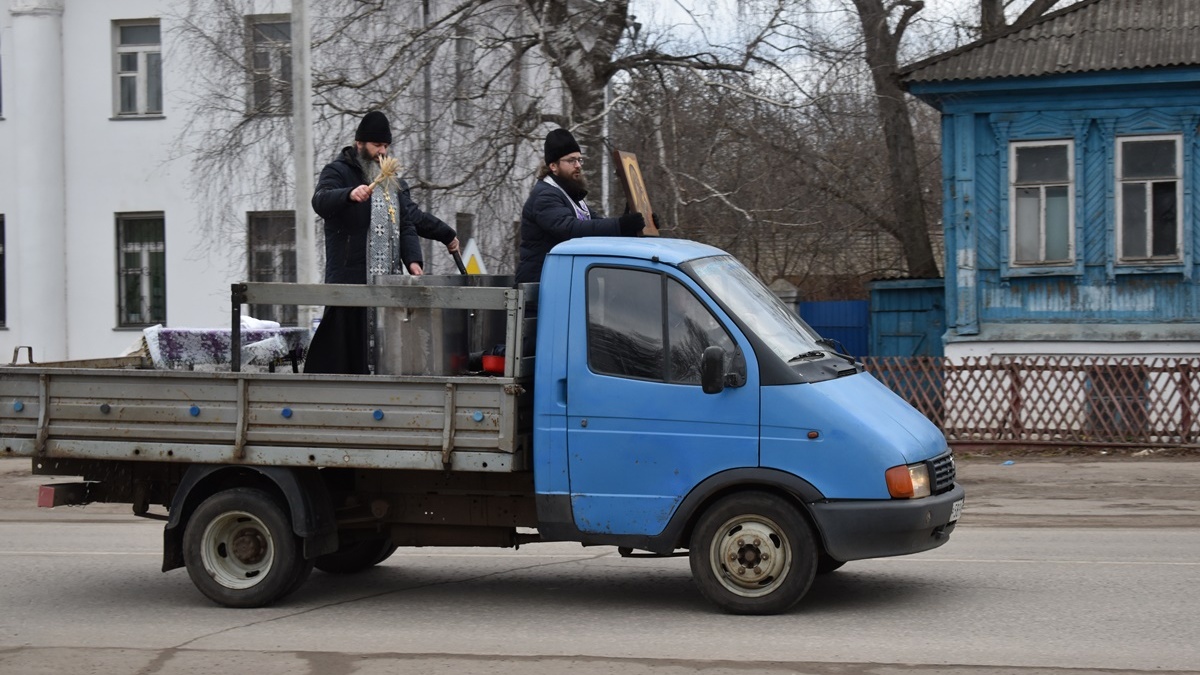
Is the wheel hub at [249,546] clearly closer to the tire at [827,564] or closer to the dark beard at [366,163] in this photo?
the dark beard at [366,163]

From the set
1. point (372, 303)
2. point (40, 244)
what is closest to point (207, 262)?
point (40, 244)

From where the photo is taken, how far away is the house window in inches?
290

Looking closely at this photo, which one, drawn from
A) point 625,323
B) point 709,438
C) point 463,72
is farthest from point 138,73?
point 709,438

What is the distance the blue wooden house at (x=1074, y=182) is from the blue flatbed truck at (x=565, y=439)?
1207cm

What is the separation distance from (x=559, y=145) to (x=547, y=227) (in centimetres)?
57

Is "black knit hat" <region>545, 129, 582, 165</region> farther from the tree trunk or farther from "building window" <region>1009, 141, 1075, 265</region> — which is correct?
"building window" <region>1009, 141, 1075, 265</region>

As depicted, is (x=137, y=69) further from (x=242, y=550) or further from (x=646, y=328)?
(x=646, y=328)

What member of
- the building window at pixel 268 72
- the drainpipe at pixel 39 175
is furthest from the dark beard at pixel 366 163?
the drainpipe at pixel 39 175

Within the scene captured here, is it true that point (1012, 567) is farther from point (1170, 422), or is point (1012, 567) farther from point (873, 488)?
point (1170, 422)

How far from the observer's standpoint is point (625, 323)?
24.5ft

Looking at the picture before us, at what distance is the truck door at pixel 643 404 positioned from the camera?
7238 millimetres

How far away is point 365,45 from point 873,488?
12400mm

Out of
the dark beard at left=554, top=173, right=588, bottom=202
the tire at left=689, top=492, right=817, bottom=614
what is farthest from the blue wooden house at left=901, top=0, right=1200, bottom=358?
the tire at left=689, top=492, right=817, bottom=614

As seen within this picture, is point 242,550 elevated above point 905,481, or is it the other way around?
point 905,481
